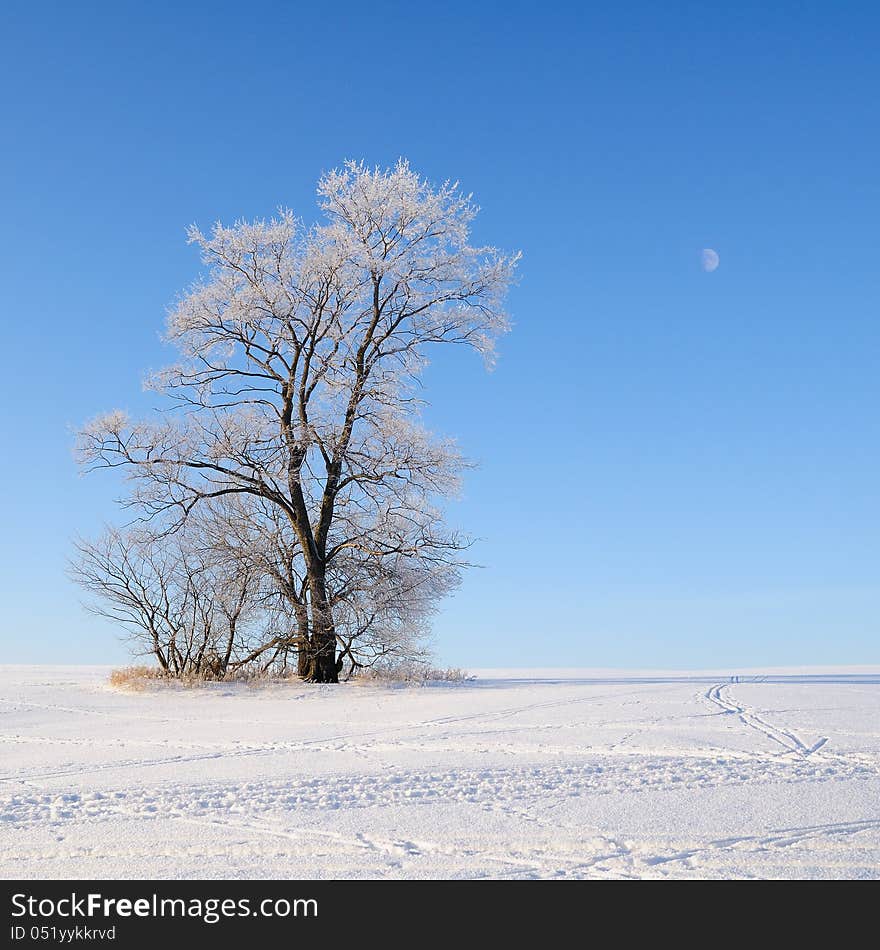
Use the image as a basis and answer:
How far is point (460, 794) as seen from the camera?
225 inches

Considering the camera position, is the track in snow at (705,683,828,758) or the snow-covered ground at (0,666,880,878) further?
the track in snow at (705,683,828,758)

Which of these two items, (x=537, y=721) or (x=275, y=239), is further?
(x=275, y=239)

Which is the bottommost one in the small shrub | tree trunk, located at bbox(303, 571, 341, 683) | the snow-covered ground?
the snow-covered ground

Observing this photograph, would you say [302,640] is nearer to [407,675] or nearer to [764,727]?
[407,675]

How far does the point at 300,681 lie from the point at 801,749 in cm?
1194

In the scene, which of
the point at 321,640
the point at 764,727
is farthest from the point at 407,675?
the point at 764,727

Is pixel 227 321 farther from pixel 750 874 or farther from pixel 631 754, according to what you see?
pixel 750 874

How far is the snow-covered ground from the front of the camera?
4285 mm

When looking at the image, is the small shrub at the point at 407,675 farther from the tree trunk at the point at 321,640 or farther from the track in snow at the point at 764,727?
the track in snow at the point at 764,727

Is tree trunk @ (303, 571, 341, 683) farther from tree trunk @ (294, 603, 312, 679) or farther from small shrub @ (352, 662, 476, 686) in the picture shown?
small shrub @ (352, 662, 476, 686)

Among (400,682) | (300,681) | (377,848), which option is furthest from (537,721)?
(300,681)

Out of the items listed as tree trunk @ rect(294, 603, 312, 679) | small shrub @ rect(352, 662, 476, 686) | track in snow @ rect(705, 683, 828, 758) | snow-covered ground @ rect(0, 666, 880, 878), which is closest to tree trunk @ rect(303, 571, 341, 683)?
tree trunk @ rect(294, 603, 312, 679)
